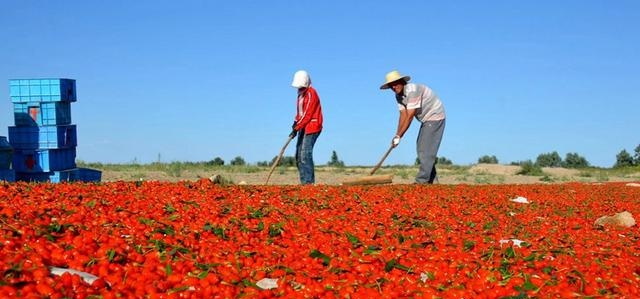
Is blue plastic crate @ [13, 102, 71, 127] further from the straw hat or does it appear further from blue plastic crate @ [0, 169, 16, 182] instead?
the straw hat

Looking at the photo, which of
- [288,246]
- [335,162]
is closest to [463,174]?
[335,162]

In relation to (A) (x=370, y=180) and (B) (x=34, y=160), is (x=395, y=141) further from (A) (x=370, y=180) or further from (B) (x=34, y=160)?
(B) (x=34, y=160)

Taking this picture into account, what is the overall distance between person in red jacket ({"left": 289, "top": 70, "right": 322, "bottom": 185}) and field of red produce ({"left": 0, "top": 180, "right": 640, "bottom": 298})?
2841 mm

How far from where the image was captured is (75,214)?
6039 mm

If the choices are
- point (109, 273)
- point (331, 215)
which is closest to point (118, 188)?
point (331, 215)

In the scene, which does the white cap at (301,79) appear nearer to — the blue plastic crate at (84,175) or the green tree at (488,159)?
the blue plastic crate at (84,175)

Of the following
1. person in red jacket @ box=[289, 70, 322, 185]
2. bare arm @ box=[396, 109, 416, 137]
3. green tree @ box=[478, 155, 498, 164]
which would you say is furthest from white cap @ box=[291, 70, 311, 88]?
green tree @ box=[478, 155, 498, 164]

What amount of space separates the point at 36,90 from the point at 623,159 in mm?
29540

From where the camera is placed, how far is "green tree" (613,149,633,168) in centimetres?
3366

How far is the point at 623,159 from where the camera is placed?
3419cm

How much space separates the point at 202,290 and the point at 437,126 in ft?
28.6

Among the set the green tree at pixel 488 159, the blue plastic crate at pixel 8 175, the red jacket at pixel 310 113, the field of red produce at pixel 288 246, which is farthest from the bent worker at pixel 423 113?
the green tree at pixel 488 159

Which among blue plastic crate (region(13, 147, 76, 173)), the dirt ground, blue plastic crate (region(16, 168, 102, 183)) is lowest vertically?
the dirt ground

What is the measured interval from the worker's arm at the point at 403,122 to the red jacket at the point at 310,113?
148cm
